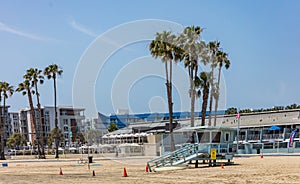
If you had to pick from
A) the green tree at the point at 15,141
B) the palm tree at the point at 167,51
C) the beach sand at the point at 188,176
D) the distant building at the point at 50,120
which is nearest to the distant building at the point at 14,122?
the distant building at the point at 50,120

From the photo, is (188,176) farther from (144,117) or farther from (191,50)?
(144,117)

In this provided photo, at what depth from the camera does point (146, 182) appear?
20125 millimetres

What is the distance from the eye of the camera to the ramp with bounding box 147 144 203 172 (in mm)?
29797

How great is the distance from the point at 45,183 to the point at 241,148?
38.9 meters

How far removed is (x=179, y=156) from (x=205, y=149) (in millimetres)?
2016

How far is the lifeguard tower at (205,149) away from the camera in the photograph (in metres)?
30.1

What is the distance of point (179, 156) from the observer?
100ft

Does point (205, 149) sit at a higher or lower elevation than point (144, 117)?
lower

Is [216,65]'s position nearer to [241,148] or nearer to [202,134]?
[241,148]

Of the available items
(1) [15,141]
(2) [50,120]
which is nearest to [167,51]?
(1) [15,141]

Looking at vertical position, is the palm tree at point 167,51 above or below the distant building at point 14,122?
above

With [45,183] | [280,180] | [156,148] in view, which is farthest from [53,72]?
[280,180]

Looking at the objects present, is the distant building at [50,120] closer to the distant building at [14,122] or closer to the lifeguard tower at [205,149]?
the distant building at [14,122]

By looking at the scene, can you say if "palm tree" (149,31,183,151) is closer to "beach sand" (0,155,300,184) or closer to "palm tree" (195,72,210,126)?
"palm tree" (195,72,210,126)
